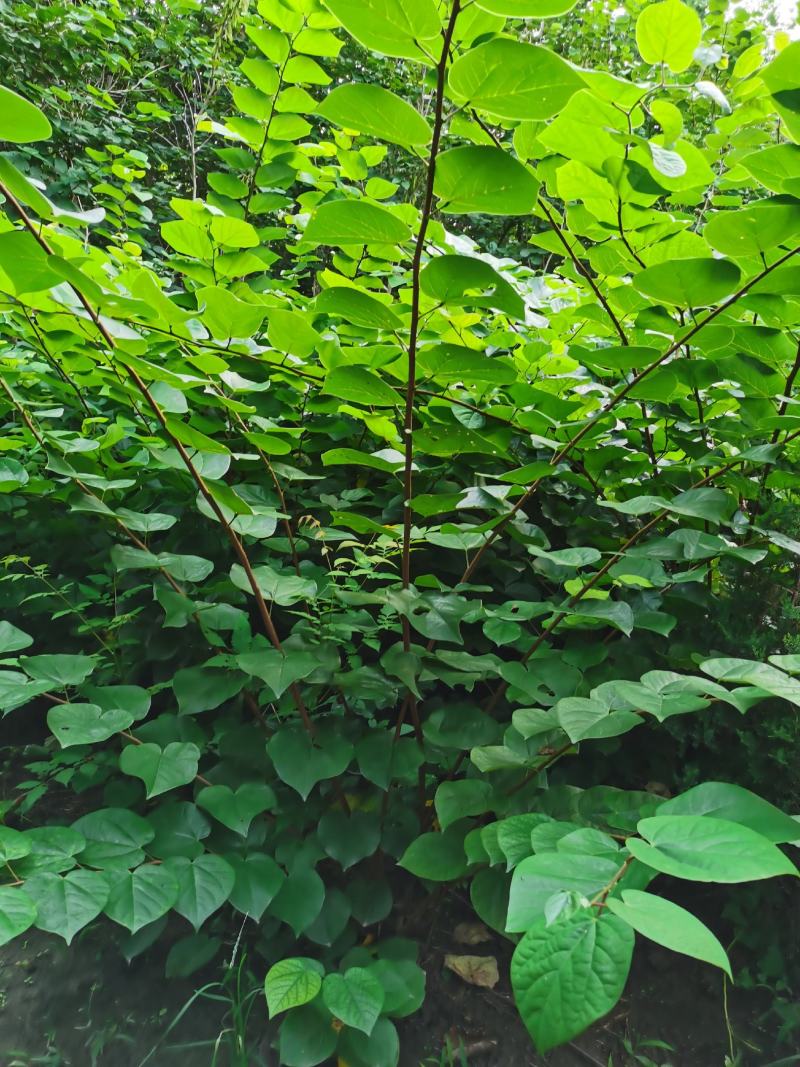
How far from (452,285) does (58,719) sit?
1049mm

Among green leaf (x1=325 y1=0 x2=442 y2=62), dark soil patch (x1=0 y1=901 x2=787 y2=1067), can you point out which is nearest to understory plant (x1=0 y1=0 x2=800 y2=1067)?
green leaf (x1=325 y1=0 x2=442 y2=62)

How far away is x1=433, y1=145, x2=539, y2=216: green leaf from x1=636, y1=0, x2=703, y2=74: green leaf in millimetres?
343

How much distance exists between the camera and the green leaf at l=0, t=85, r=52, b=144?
713 mm

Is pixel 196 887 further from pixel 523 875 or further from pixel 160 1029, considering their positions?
pixel 523 875

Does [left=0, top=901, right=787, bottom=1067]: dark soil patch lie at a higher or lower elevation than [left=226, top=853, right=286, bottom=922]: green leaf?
lower

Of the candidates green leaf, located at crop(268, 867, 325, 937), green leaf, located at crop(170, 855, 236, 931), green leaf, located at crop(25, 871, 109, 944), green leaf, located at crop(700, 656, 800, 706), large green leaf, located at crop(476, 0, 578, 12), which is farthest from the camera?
green leaf, located at crop(268, 867, 325, 937)

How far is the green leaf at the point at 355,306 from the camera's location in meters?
1.01

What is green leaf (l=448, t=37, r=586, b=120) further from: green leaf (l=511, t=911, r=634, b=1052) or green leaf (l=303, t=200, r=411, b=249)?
green leaf (l=511, t=911, r=634, b=1052)

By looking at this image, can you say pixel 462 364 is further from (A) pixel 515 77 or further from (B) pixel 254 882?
(B) pixel 254 882

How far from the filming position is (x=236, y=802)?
4.22 feet

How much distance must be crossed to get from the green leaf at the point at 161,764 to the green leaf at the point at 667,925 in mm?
929

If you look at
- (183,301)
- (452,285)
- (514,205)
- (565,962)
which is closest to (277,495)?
(183,301)

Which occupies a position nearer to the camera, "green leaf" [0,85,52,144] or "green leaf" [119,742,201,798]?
"green leaf" [0,85,52,144]

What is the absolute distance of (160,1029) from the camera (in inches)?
55.5
